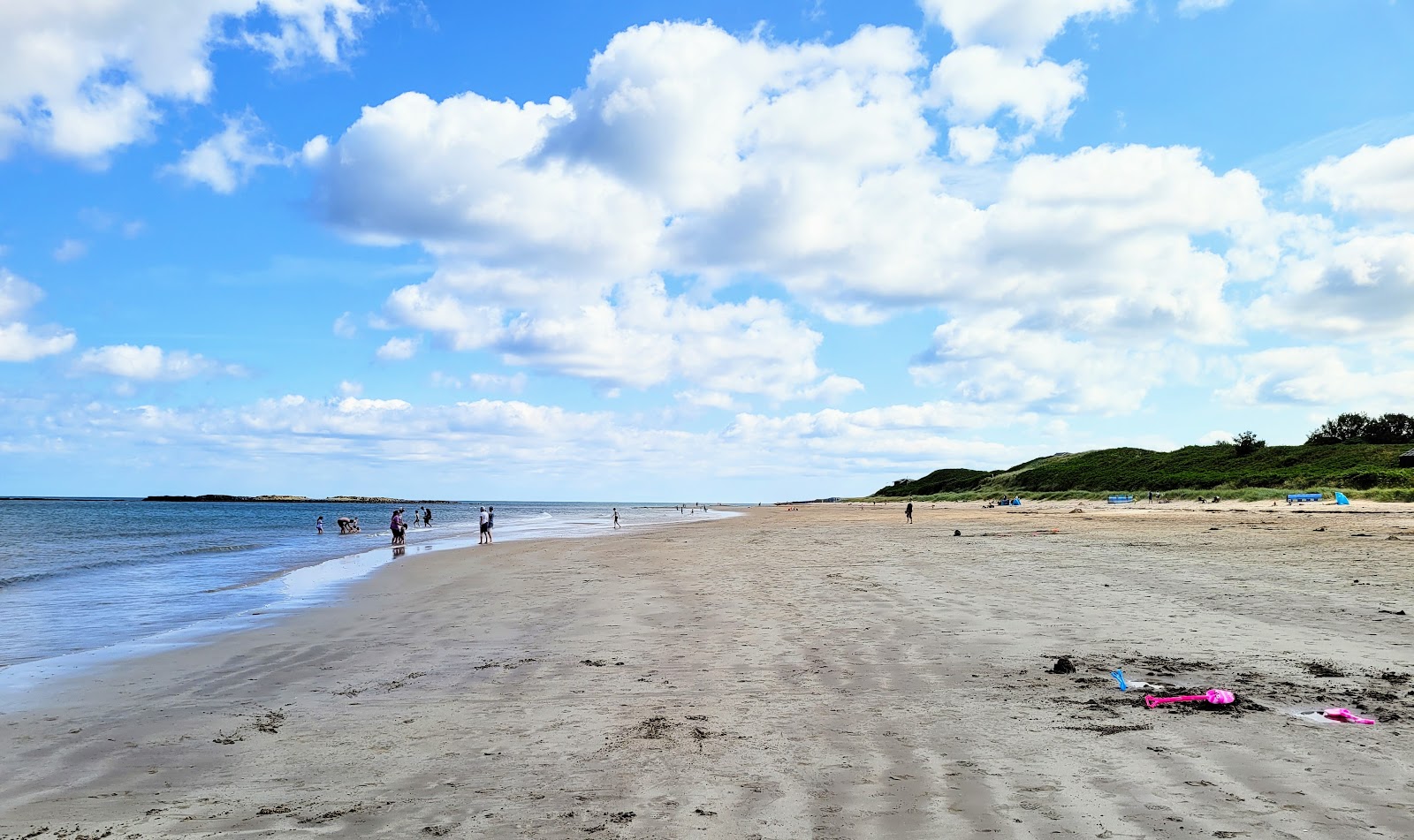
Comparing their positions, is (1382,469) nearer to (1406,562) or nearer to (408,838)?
(1406,562)

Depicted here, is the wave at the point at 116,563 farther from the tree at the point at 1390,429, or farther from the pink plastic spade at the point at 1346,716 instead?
the tree at the point at 1390,429

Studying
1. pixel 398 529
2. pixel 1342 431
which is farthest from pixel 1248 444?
pixel 398 529

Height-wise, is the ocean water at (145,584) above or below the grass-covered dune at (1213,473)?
below

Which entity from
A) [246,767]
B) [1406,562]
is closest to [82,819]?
[246,767]

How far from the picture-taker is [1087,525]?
3984cm

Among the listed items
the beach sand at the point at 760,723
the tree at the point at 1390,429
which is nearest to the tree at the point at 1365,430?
the tree at the point at 1390,429

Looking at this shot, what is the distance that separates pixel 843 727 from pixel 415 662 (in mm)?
6583

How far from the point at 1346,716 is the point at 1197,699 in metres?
1.16

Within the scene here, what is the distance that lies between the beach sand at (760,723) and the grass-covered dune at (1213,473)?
51656mm

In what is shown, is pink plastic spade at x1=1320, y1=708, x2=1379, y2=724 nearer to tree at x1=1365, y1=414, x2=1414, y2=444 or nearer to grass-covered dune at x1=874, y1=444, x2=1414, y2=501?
grass-covered dune at x1=874, y1=444, x2=1414, y2=501

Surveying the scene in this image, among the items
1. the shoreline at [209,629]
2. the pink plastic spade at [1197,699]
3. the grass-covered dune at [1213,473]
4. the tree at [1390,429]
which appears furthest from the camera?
the tree at [1390,429]

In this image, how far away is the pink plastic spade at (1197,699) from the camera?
766 cm

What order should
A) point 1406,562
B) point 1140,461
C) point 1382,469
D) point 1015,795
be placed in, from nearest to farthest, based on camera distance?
point 1015,795 → point 1406,562 → point 1382,469 → point 1140,461

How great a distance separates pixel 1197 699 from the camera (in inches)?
307
